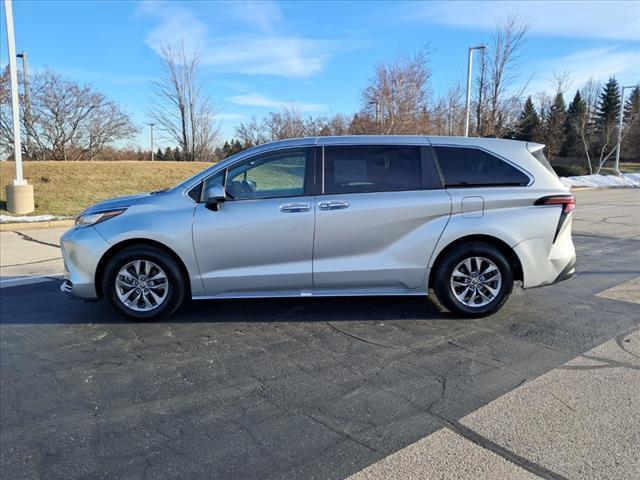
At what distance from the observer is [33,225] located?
1300 centimetres

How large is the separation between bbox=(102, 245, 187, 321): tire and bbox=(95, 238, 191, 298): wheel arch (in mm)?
29

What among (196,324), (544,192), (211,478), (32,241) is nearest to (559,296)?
(544,192)

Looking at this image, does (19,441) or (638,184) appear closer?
(19,441)

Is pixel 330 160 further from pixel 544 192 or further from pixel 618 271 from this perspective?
pixel 618 271

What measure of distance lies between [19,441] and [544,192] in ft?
15.7

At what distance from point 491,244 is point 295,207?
2.00m

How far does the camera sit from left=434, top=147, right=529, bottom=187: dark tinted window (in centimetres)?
488

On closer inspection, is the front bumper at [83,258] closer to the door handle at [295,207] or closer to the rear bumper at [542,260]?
the door handle at [295,207]

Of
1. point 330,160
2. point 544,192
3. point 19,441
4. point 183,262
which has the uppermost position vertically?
point 330,160

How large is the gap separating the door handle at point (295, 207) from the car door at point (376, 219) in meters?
0.12

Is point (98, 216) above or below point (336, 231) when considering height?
above

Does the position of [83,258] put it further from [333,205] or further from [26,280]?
[26,280]

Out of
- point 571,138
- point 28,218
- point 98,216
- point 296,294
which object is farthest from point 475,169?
point 571,138

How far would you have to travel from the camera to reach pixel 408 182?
4.85 metres
